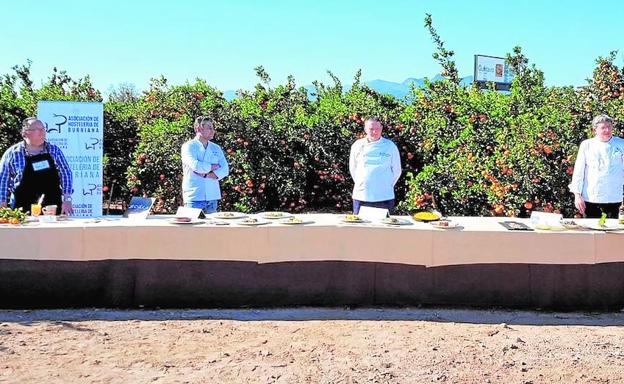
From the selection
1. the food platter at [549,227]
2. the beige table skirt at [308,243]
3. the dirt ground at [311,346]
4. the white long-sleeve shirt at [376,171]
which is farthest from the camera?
the white long-sleeve shirt at [376,171]

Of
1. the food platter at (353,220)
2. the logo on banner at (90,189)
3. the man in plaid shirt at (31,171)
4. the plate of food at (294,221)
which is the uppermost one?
the man in plaid shirt at (31,171)

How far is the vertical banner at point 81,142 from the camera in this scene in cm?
784

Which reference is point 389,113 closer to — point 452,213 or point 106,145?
point 452,213

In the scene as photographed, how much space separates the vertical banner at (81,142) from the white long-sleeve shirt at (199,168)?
217 cm

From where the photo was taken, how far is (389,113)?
8.66 metres

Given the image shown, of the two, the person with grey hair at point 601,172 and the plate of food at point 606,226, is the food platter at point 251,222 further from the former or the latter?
the person with grey hair at point 601,172

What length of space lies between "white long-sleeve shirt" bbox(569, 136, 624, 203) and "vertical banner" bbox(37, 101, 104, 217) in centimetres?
522

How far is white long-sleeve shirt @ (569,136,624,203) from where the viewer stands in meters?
5.88

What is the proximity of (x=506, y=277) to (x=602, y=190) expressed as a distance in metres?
1.61

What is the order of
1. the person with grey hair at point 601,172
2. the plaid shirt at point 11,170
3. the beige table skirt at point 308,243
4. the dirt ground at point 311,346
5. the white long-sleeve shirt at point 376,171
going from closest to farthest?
the dirt ground at point 311,346 < the beige table skirt at point 308,243 < the plaid shirt at point 11,170 < the person with grey hair at point 601,172 < the white long-sleeve shirt at point 376,171

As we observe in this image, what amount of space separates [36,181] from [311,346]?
116 inches

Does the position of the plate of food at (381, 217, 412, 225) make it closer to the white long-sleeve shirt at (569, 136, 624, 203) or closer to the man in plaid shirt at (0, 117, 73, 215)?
the white long-sleeve shirt at (569, 136, 624, 203)

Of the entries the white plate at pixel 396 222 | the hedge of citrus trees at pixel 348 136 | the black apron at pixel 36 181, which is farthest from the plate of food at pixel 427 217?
the black apron at pixel 36 181

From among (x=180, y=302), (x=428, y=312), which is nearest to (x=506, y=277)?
(x=428, y=312)
